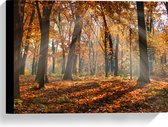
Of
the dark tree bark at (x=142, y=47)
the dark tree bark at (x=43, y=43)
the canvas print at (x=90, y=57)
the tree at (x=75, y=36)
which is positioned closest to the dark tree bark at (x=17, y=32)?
the canvas print at (x=90, y=57)

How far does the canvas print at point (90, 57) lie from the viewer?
387 centimetres

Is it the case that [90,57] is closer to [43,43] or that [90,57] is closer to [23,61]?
[43,43]

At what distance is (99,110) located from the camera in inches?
155

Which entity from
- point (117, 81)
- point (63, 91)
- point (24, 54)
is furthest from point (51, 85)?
point (117, 81)

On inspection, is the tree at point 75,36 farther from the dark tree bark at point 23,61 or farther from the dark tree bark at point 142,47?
the dark tree bark at point 142,47

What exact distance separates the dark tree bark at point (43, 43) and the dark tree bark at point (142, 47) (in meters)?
1.03

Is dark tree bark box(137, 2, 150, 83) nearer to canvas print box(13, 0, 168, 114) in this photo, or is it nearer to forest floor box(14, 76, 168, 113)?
canvas print box(13, 0, 168, 114)

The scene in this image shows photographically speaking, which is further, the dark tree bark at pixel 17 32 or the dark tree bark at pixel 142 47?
the dark tree bark at pixel 142 47

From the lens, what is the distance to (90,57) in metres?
3.90

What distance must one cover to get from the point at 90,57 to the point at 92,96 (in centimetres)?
45

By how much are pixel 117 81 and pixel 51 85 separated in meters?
0.76

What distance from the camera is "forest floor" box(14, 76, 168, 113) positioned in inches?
152

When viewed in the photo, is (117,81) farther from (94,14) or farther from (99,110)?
(94,14)

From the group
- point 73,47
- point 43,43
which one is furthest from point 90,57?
point 43,43
